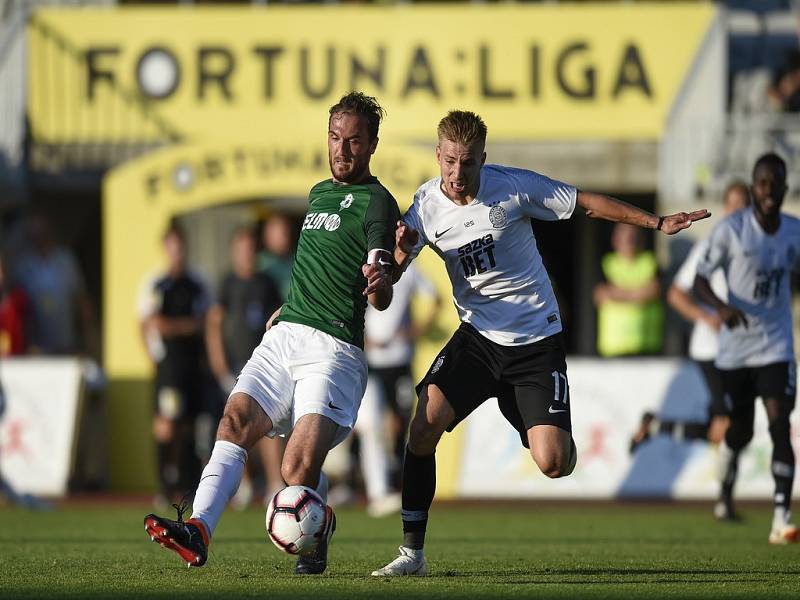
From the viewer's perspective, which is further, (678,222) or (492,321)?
(492,321)

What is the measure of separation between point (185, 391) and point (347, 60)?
593cm

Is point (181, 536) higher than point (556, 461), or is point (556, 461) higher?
point (556, 461)

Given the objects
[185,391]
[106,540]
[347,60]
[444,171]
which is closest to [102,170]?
[347,60]

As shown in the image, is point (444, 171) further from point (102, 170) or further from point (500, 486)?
point (102, 170)

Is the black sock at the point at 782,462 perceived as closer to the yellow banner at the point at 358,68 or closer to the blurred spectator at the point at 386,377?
the blurred spectator at the point at 386,377

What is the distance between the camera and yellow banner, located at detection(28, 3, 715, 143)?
1908cm

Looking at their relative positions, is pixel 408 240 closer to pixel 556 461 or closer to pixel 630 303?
pixel 556 461

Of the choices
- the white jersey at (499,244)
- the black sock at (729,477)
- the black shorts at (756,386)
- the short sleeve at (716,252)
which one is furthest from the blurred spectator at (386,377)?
the white jersey at (499,244)

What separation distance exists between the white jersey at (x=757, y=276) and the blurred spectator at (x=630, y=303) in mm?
4577

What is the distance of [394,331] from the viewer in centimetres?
1433

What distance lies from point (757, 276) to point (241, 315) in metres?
5.51

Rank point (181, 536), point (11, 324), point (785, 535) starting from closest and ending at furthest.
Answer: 1. point (181, 536)
2. point (785, 535)
3. point (11, 324)

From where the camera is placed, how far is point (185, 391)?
14.9 m

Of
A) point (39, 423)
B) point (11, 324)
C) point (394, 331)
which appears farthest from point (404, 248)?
point (11, 324)
